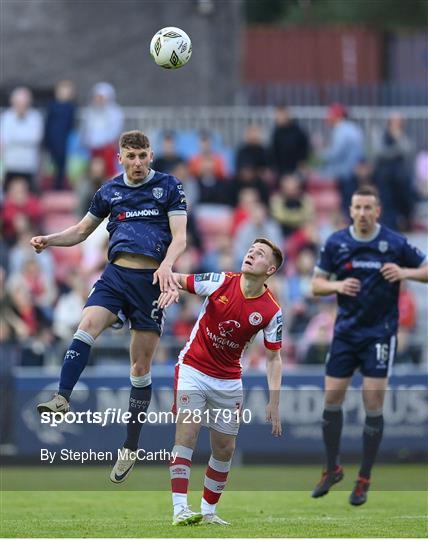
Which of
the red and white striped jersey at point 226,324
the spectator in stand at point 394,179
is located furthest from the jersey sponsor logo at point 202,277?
the spectator in stand at point 394,179

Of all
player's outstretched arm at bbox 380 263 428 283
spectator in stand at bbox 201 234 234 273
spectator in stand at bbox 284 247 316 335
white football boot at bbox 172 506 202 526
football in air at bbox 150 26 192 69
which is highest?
football in air at bbox 150 26 192 69

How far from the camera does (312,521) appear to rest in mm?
12961

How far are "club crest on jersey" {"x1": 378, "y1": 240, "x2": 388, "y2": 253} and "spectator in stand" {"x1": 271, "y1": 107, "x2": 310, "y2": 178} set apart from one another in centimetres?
1013

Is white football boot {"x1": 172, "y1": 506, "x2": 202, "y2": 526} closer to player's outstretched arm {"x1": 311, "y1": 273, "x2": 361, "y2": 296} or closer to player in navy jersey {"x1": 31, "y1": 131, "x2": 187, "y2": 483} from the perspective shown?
player in navy jersey {"x1": 31, "y1": 131, "x2": 187, "y2": 483}

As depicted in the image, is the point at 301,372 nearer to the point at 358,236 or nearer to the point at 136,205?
the point at 358,236

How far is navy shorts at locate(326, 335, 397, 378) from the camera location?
14828mm

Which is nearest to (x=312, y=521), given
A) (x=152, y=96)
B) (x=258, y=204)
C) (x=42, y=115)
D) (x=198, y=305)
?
(x=198, y=305)

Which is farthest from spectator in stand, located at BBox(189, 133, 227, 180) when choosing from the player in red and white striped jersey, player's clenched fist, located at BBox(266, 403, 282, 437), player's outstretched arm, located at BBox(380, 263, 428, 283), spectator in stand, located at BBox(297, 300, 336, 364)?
player's clenched fist, located at BBox(266, 403, 282, 437)

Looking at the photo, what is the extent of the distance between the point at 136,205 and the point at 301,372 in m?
7.64

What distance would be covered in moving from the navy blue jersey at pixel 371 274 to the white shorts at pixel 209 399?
8.84ft

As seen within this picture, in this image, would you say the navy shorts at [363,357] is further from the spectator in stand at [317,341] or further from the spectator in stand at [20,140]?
the spectator in stand at [20,140]

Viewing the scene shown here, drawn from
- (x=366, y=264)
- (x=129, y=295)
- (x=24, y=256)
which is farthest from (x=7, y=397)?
(x=129, y=295)

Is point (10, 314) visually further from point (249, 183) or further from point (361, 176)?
point (361, 176)

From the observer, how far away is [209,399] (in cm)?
1254
